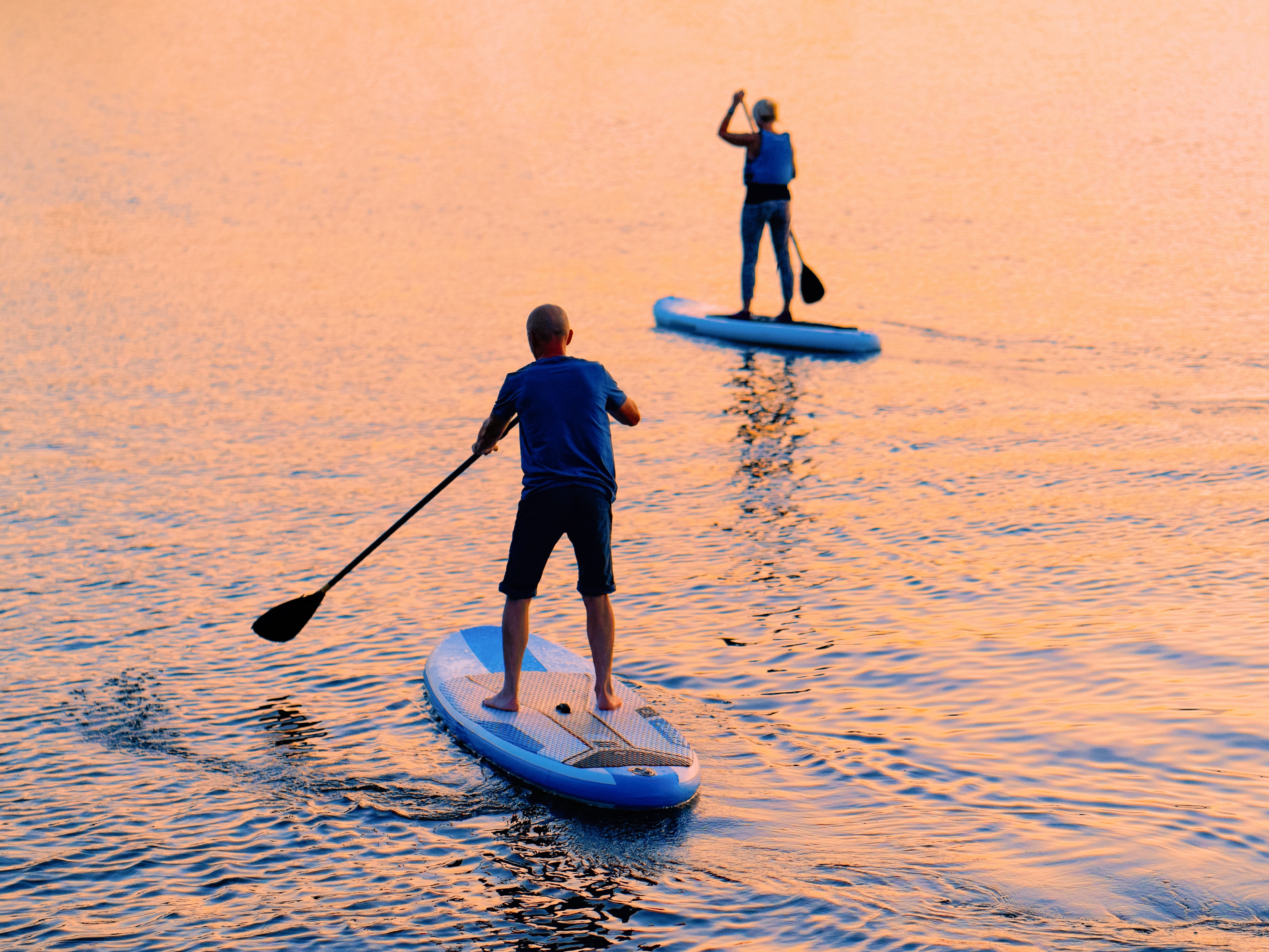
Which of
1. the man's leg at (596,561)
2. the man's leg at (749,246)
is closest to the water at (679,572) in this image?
the man's leg at (596,561)

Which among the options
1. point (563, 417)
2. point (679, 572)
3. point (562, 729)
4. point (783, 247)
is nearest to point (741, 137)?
point (783, 247)

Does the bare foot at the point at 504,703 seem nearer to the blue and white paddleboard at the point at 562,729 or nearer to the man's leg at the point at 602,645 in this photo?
the blue and white paddleboard at the point at 562,729

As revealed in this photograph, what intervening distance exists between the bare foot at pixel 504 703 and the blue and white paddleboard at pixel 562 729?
0.02 m

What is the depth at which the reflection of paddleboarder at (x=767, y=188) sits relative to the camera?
13.6 m

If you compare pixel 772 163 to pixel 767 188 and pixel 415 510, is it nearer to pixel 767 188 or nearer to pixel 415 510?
pixel 767 188

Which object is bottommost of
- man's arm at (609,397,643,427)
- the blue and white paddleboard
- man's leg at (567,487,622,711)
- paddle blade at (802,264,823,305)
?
the blue and white paddleboard

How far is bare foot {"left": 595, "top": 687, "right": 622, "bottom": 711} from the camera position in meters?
5.70

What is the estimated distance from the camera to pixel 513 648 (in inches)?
223

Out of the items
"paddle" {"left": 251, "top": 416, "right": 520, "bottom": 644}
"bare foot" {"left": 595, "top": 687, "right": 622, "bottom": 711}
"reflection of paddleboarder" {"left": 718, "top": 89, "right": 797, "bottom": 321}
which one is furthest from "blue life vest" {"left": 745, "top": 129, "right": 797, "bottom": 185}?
"bare foot" {"left": 595, "top": 687, "right": 622, "bottom": 711}

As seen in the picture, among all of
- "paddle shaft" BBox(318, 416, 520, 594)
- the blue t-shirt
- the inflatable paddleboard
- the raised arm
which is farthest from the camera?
the raised arm

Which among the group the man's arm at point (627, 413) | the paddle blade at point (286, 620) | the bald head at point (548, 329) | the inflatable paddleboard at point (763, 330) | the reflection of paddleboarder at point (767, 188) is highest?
the reflection of paddleboarder at point (767, 188)

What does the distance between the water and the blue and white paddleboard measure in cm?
12

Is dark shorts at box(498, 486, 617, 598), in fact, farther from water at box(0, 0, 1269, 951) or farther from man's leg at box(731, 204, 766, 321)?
man's leg at box(731, 204, 766, 321)

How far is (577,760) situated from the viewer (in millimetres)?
5258
